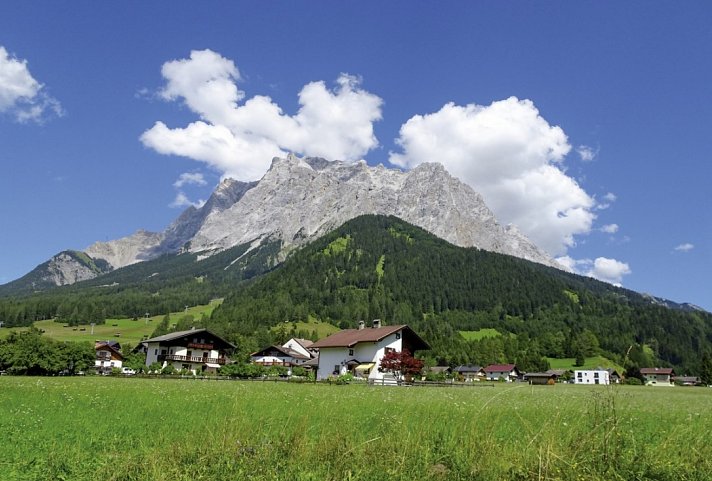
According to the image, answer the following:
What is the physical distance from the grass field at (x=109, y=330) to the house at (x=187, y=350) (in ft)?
229

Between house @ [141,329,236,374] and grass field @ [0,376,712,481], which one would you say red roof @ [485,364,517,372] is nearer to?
house @ [141,329,236,374]

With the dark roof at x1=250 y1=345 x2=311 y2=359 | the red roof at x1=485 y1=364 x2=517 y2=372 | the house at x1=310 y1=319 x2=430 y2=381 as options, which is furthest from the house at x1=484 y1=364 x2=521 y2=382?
the house at x1=310 y1=319 x2=430 y2=381

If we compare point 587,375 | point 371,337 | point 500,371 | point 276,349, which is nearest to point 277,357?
point 276,349

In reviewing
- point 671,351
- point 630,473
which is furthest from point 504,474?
point 671,351

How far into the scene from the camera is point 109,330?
172 metres

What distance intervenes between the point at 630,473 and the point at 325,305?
182 metres

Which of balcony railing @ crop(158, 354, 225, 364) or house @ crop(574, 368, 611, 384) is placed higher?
balcony railing @ crop(158, 354, 225, 364)

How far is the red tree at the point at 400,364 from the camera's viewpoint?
2046 inches

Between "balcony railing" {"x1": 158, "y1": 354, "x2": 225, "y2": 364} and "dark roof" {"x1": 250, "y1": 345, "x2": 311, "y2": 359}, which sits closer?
"balcony railing" {"x1": 158, "y1": 354, "x2": 225, "y2": 364}

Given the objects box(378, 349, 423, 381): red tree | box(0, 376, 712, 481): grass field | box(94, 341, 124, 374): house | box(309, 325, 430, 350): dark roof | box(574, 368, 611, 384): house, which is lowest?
box(574, 368, 611, 384): house

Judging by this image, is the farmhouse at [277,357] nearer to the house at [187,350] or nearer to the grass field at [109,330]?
the house at [187,350]

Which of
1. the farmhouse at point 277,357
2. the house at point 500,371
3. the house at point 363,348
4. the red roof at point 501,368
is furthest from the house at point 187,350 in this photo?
the house at point 500,371

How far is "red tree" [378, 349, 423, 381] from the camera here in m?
52.0

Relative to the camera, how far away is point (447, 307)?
19475cm
